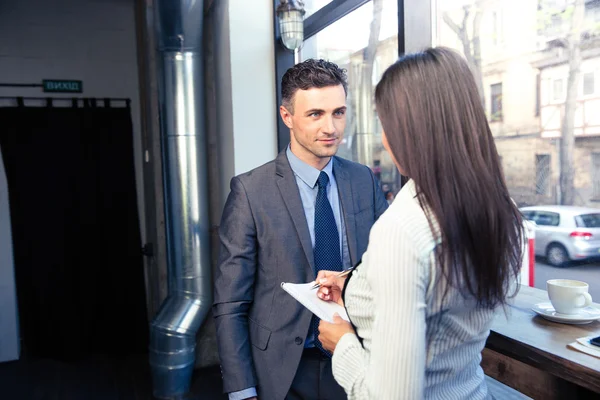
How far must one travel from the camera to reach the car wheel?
1.57 m

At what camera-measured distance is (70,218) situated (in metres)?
4.28

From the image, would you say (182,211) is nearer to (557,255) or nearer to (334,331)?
(557,255)

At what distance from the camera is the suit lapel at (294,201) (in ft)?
4.88

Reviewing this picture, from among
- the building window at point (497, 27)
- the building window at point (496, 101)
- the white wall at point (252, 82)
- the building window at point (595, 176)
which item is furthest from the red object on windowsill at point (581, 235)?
the white wall at point (252, 82)

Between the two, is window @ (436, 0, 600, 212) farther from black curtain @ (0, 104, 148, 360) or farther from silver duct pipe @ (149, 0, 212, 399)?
black curtain @ (0, 104, 148, 360)

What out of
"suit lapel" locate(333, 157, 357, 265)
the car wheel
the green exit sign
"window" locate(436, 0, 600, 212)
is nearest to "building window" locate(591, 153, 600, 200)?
"window" locate(436, 0, 600, 212)

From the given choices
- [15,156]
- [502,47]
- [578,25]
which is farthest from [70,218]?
[578,25]

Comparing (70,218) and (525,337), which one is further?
(70,218)

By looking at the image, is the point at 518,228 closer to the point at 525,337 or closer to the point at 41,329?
the point at 525,337

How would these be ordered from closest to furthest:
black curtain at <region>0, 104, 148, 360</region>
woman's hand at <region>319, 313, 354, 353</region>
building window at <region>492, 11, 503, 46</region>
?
woman's hand at <region>319, 313, 354, 353</region>, building window at <region>492, 11, 503, 46</region>, black curtain at <region>0, 104, 148, 360</region>

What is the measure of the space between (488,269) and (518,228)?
0.12m

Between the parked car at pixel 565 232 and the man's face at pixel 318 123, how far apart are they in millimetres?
616

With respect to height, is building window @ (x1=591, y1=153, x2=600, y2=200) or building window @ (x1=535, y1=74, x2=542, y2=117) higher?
building window @ (x1=535, y1=74, x2=542, y2=117)

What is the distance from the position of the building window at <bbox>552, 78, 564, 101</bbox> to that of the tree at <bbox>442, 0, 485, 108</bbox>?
12.3 inches
